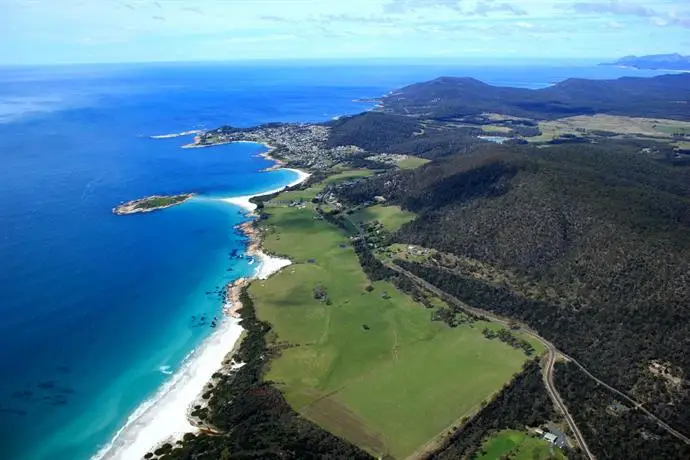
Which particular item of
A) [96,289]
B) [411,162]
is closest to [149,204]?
[96,289]

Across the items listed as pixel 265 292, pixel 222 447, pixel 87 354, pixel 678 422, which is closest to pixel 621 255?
pixel 678 422

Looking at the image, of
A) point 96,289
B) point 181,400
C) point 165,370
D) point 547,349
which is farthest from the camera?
point 96,289

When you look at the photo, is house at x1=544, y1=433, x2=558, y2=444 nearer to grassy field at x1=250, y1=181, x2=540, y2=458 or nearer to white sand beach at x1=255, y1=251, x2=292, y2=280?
grassy field at x1=250, y1=181, x2=540, y2=458

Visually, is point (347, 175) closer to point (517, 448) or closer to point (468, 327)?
point (468, 327)

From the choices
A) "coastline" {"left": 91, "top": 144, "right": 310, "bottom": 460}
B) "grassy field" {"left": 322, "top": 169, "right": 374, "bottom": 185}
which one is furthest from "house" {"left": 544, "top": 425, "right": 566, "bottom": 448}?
"grassy field" {"left": 322, "top": 169, "right": 374, "bottom": 185}

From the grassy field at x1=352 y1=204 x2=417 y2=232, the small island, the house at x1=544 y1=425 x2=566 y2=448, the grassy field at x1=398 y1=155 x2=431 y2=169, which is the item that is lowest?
the house at x1=544 y1=425 x2=566 y2=448

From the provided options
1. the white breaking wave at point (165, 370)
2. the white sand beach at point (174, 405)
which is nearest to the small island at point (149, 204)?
the white sand beach at point (174, 405)
